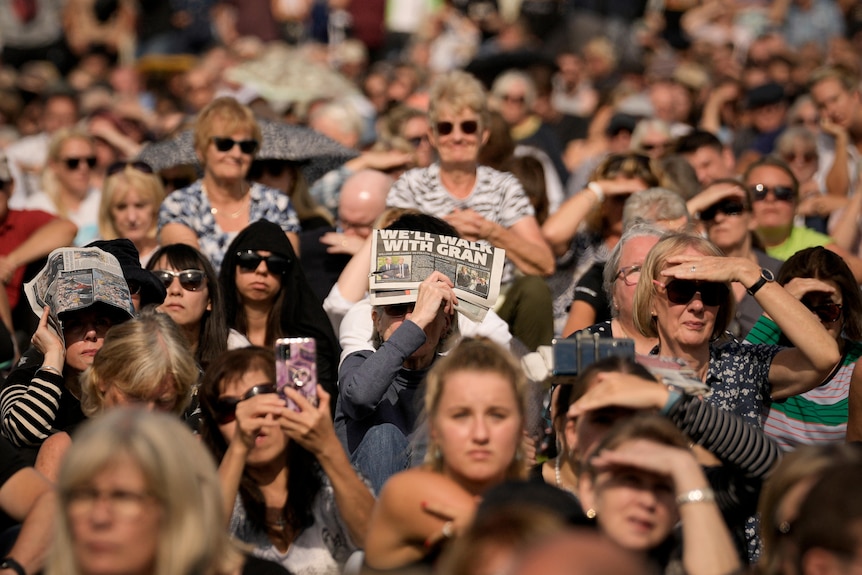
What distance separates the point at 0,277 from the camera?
7859mm

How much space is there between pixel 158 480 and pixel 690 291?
8.52 feet

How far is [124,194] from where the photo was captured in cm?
810

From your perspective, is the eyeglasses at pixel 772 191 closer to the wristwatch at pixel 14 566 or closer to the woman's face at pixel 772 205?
the woman's face at pixel 772 205

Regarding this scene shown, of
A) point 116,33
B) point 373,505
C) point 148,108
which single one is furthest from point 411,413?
point 116,33

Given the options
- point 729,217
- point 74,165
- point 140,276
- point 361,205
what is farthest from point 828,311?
point 74,165

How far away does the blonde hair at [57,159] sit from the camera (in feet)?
31.4

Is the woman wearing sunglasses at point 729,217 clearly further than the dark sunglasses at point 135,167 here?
No

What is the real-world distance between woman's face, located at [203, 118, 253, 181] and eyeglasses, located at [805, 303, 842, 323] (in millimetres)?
3354

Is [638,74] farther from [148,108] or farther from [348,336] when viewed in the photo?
[348,336]

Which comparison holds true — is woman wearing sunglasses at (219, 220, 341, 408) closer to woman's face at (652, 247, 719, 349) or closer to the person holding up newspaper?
the person holding up newspaper

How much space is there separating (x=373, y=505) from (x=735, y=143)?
837 centimetres

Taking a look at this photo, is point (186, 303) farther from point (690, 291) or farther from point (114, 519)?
point (114, 519)

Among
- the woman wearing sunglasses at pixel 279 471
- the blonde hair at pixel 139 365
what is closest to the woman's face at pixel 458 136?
the blonde hair at pixel 139 365

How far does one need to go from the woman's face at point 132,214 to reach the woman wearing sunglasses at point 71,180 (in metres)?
1.35
